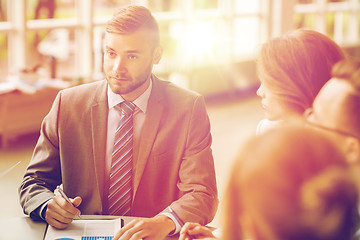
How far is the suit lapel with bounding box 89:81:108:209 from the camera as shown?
1.80 metres

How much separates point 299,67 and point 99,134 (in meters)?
0.77

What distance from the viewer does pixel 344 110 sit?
96 centimetres

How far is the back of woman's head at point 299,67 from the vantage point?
1537 mm

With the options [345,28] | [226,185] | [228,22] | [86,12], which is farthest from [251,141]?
[345,28]

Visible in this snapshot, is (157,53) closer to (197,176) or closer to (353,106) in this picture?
(197,176)

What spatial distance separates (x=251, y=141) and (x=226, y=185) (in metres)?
0.08

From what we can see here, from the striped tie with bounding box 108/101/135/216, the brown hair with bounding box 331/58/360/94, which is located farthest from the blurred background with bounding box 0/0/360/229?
the brown hair with bounding box 331/58/360/94

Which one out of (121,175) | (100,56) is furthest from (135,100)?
(100,56)

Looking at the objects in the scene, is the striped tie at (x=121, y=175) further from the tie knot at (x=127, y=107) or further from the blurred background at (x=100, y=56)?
the blurred background at (x=100, y=56)

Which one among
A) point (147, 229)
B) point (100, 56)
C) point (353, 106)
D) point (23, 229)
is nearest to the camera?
point (353, 106)

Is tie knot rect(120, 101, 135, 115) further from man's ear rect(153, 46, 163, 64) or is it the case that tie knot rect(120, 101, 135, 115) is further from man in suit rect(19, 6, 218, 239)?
man's ear rect(153, 46, 163, 64)

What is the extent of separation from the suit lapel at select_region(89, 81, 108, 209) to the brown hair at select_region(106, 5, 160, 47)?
26cm

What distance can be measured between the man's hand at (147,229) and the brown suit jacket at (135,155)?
0.76ft

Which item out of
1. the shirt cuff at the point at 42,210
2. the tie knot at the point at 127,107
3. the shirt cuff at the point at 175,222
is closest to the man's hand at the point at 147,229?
the shirt cuff at the point at 175,222
